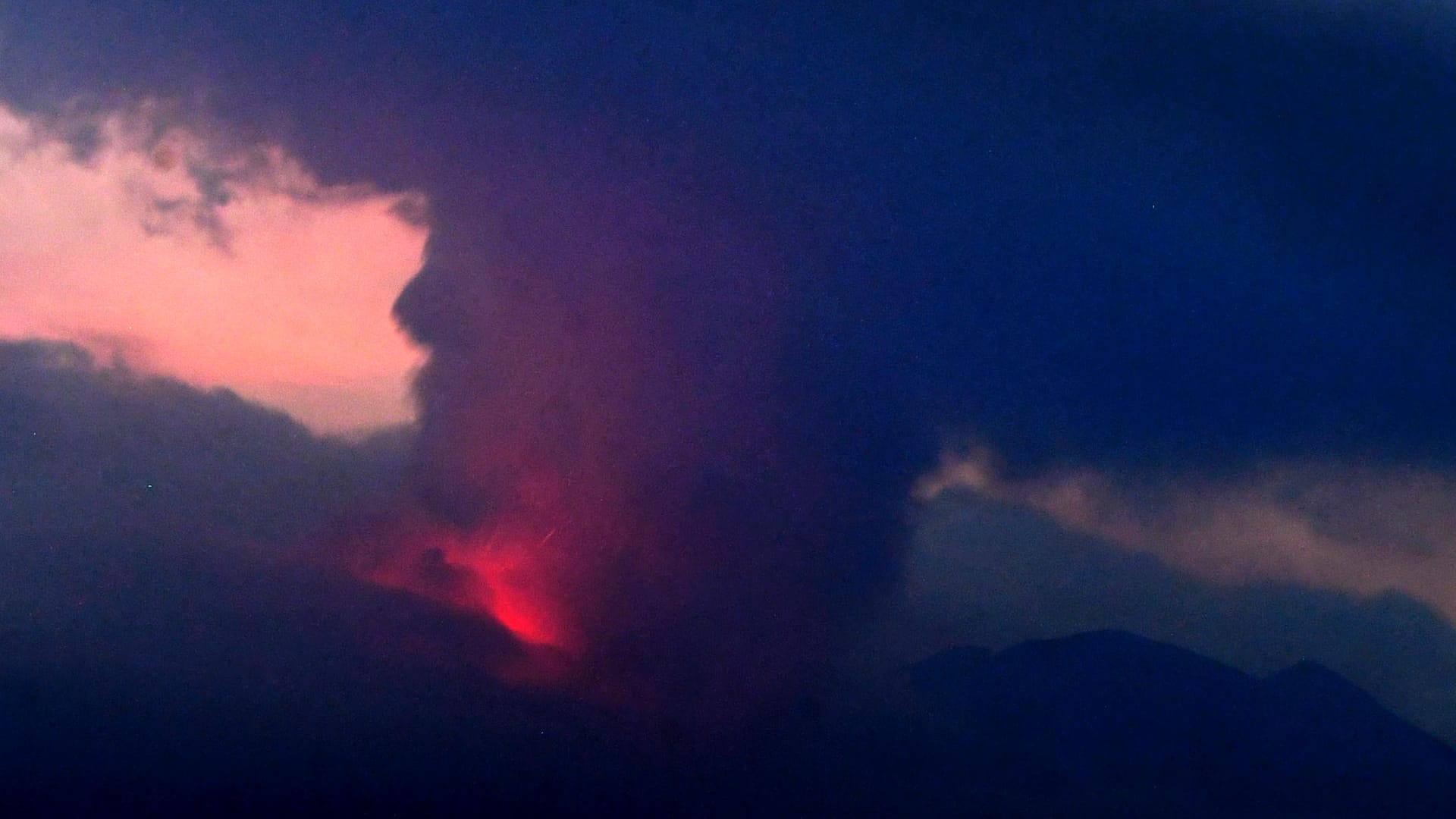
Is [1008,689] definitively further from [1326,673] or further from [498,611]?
[498,611]

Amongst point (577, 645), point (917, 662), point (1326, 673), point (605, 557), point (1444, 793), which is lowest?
point (1444, 793)

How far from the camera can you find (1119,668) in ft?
11.1

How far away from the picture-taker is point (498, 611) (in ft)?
10.7

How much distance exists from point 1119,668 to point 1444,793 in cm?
146

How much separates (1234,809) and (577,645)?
2.74 meters

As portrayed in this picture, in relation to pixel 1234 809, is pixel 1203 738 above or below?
above

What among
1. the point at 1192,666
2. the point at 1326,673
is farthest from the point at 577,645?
the point at 1326,673

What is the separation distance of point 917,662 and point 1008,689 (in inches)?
15.1

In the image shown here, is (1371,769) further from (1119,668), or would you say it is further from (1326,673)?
(1119,668)

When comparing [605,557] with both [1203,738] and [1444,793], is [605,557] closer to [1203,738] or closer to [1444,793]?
[1203,738]

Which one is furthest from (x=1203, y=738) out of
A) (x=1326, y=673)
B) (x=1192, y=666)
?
(x=1326, y=673)

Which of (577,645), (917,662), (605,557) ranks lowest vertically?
(917,662)

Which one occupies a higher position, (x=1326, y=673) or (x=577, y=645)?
(x=577, y=645)

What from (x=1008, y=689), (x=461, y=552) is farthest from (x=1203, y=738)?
(x=461, y=552)
